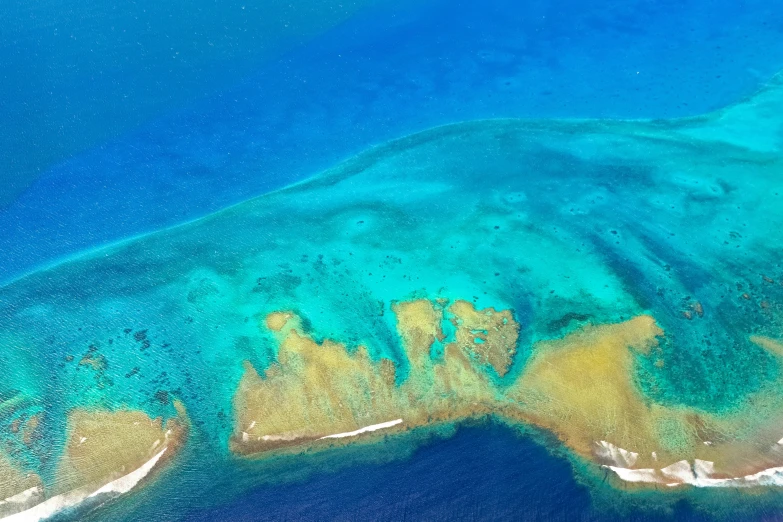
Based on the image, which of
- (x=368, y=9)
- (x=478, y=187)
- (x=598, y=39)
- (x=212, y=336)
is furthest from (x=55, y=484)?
(x=598, y=39)

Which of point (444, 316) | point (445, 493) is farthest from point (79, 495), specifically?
point (444, 316)

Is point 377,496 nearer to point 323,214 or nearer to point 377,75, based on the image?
point 323,214

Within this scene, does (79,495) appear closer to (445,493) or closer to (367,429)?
(367,429)

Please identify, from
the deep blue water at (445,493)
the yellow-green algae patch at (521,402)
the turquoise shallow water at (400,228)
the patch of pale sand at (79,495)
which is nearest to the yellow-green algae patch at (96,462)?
the patch of pale sand at (79,495)

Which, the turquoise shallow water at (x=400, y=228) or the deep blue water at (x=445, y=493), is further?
the turquoise shallow water at (x=400, y=228)

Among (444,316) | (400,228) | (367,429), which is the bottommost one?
(367,429)

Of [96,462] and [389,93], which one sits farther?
[389,93]

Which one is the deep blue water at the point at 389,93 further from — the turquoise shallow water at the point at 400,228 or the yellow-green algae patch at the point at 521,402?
the yellow-green algae patch at the point at 521,402
